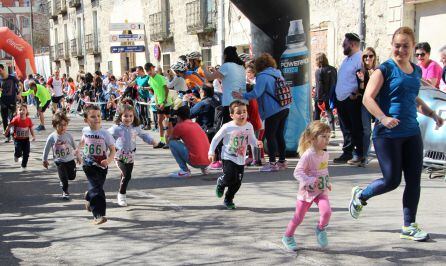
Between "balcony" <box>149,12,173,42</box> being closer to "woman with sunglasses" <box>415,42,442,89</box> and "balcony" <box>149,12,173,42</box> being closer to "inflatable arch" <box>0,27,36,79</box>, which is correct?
"inflatable arch" <box>0,27,36,79</box>

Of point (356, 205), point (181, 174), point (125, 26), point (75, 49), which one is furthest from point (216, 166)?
point (75, 49)

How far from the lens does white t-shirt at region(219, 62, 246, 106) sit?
870cm

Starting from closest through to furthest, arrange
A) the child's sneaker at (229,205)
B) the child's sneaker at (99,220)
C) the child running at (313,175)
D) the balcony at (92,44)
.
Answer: the child running at (313,175), the child's sneaker at (99,220), the child's sneaker at (229,205), the balcony at (92,44)

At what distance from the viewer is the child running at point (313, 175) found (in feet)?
15.1

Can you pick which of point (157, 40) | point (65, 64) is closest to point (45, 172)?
point (157, 40)

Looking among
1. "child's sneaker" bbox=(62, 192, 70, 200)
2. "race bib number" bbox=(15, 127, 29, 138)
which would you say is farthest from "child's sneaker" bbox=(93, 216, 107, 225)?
"race bib number" bbox=(15, 127, 29, 138)

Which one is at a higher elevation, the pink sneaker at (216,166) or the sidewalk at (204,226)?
the pink sneaker at (216,166)

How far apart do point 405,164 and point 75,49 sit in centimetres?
3982

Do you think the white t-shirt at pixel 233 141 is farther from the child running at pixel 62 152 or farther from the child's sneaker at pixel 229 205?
the child running at pixel 62 152

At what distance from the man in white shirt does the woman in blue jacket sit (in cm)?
89

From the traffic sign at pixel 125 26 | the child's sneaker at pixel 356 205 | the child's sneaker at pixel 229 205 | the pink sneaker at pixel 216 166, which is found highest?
the traffic sign at pixel 125 26

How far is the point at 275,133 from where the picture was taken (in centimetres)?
852

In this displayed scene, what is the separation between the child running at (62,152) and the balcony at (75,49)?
34.7m

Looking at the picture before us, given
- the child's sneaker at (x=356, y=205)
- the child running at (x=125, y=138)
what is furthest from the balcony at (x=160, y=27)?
the child's sneaker at (x=356, y=205)
